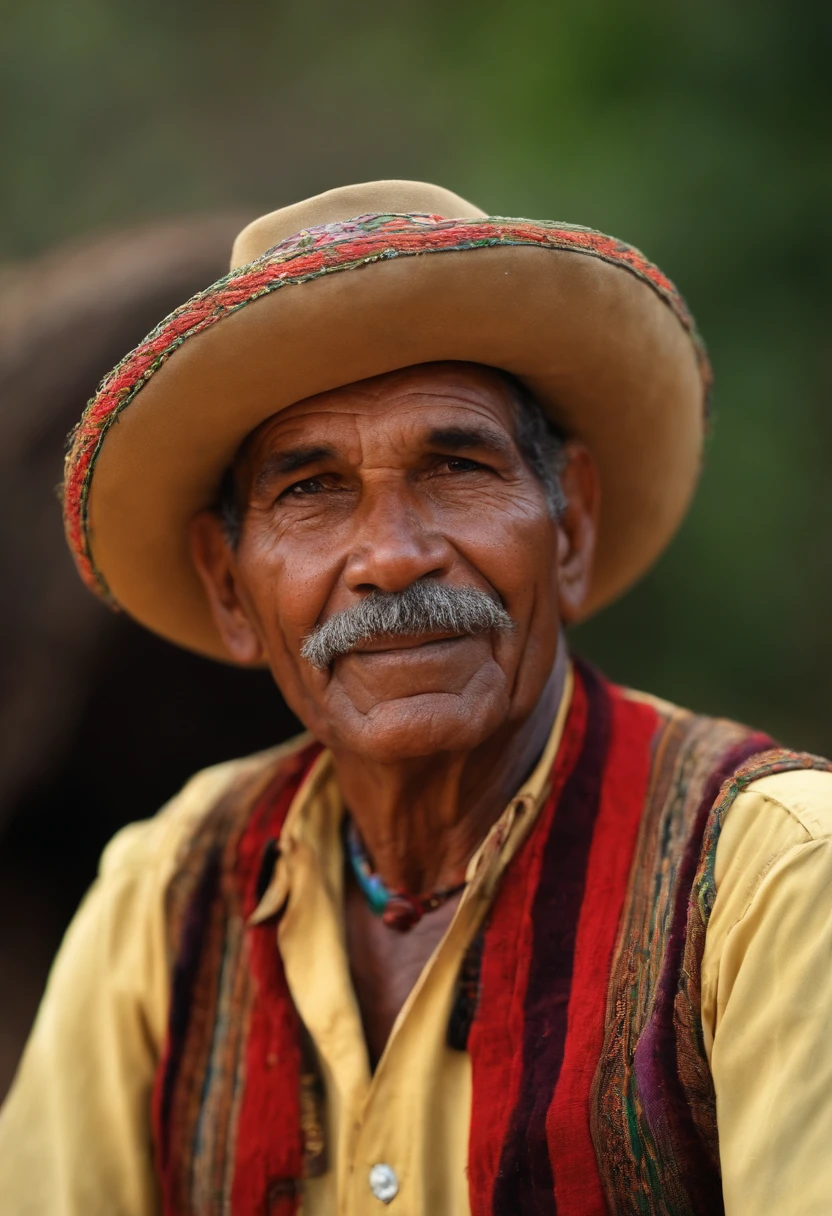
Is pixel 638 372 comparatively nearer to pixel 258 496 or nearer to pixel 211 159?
pixel 258 496

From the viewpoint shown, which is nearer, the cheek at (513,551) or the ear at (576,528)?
the cheek at (513,551)

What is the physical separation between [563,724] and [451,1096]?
0.66 metres

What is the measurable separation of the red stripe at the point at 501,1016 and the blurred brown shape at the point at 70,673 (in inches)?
83.5

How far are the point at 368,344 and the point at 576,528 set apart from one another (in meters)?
0.60

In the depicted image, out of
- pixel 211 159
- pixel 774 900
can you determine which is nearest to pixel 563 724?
pixel 774 900

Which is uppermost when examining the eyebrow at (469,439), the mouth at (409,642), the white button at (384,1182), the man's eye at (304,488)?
the eyebrow at (469,439)

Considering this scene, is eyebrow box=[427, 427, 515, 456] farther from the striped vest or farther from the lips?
the striped vest

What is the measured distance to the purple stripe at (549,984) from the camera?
1838 mm

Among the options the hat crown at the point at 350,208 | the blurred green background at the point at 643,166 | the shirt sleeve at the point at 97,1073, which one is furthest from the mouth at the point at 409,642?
the blurred green background at the point at 643,166

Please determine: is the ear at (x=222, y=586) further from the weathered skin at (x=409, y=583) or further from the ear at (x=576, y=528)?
the ear at (x=576, y=528)

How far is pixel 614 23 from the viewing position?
498 cm

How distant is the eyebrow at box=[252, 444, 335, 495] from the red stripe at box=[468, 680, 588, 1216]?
0.71 meters

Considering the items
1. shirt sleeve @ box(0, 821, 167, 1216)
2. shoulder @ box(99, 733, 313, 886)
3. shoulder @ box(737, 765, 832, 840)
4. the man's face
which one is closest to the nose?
the man's face

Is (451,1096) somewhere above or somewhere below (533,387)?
below
